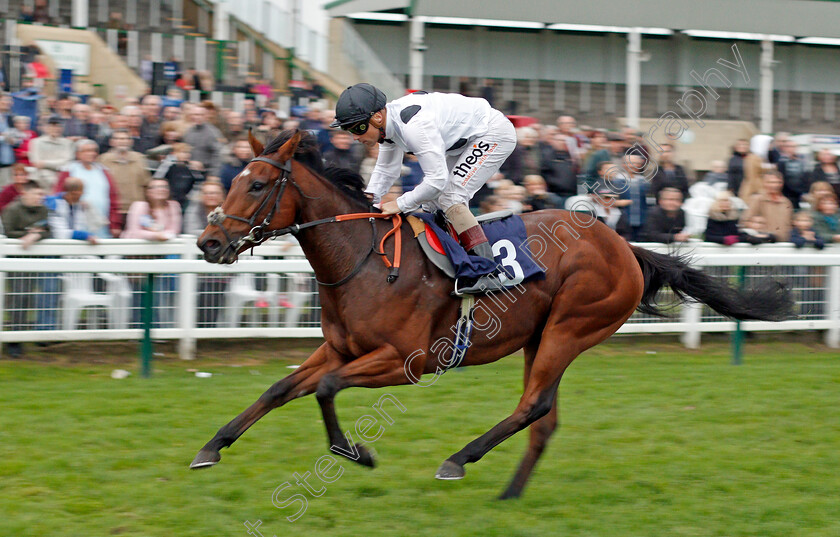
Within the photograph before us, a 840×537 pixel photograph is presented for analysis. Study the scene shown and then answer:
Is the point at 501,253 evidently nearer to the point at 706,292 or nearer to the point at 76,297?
the point at 706,292

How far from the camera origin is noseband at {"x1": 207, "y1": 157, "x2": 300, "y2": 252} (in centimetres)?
380

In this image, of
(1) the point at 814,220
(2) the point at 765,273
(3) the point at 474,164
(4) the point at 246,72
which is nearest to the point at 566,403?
(3) the point at 474,164

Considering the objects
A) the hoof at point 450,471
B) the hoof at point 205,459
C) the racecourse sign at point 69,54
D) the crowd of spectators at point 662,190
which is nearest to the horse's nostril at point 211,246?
the hoof at point 205,459

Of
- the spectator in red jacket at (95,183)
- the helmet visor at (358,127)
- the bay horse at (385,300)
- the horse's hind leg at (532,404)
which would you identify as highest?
the helmet visor at (358,127)

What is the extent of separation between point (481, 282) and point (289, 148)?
101 cm

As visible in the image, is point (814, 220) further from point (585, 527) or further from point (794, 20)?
point (794, 20)

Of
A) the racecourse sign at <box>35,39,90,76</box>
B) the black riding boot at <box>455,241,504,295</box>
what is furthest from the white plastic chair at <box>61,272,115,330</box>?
the racecourse sign at <box>35,39,90,76</box>

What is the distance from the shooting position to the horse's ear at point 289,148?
13.1ft

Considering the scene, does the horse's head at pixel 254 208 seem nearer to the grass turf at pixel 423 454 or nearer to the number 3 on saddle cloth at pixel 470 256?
the number 3 on saddle cloth at pixel 470 256

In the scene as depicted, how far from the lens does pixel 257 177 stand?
3898 millimetres

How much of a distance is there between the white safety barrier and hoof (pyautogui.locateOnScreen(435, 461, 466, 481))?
2732mm

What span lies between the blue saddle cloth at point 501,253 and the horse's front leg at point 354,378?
19.7 inches

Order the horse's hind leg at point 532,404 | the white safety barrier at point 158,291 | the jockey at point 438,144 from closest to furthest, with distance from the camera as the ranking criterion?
the jockey at point 438,144, the horse's hind leg at point 532,404, the white safety barrier at point 158,291

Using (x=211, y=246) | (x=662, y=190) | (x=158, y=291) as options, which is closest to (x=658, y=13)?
(x=662, y=190)
